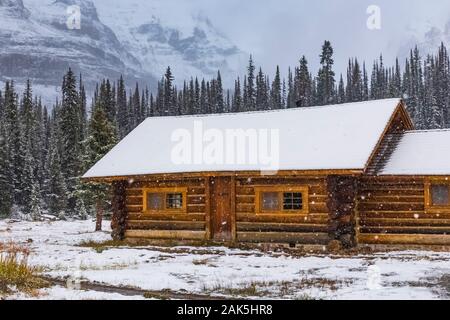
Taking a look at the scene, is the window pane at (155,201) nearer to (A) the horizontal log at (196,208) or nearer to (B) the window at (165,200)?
(B) the window at (165,200)

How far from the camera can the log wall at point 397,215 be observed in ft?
72.0

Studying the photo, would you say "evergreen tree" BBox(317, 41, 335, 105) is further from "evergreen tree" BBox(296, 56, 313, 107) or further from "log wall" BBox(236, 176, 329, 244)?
"log wall" BBox(236, 176, 329, 244)

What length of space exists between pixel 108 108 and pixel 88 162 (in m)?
59.6

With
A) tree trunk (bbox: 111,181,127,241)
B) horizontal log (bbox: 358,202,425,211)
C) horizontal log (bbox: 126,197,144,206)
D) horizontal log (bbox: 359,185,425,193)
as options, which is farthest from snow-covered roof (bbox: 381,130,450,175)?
tree trunk (bbox: 111,181,127,241)

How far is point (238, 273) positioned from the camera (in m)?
16.6

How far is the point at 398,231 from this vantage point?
2252cm

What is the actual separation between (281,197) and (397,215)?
4263 mm

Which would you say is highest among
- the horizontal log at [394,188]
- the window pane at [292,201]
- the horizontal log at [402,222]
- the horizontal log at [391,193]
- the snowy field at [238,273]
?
the horizontal log at [394,188]

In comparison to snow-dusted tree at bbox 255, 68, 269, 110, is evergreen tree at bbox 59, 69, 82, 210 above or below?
below

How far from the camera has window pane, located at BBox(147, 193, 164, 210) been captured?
85.2ft

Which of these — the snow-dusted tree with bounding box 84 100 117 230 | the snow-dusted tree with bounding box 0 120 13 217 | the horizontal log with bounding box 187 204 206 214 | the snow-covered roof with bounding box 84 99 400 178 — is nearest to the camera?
the snow-covered roof with bounding box 84 99 400 178

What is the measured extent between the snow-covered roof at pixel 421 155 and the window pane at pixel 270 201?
13.4 feet

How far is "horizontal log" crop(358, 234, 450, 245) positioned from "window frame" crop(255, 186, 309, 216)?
2.33 m

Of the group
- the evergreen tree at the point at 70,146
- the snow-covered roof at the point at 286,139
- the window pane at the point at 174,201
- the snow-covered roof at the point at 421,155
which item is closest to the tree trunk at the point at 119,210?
the snow-covered roof at the point at 286,139
